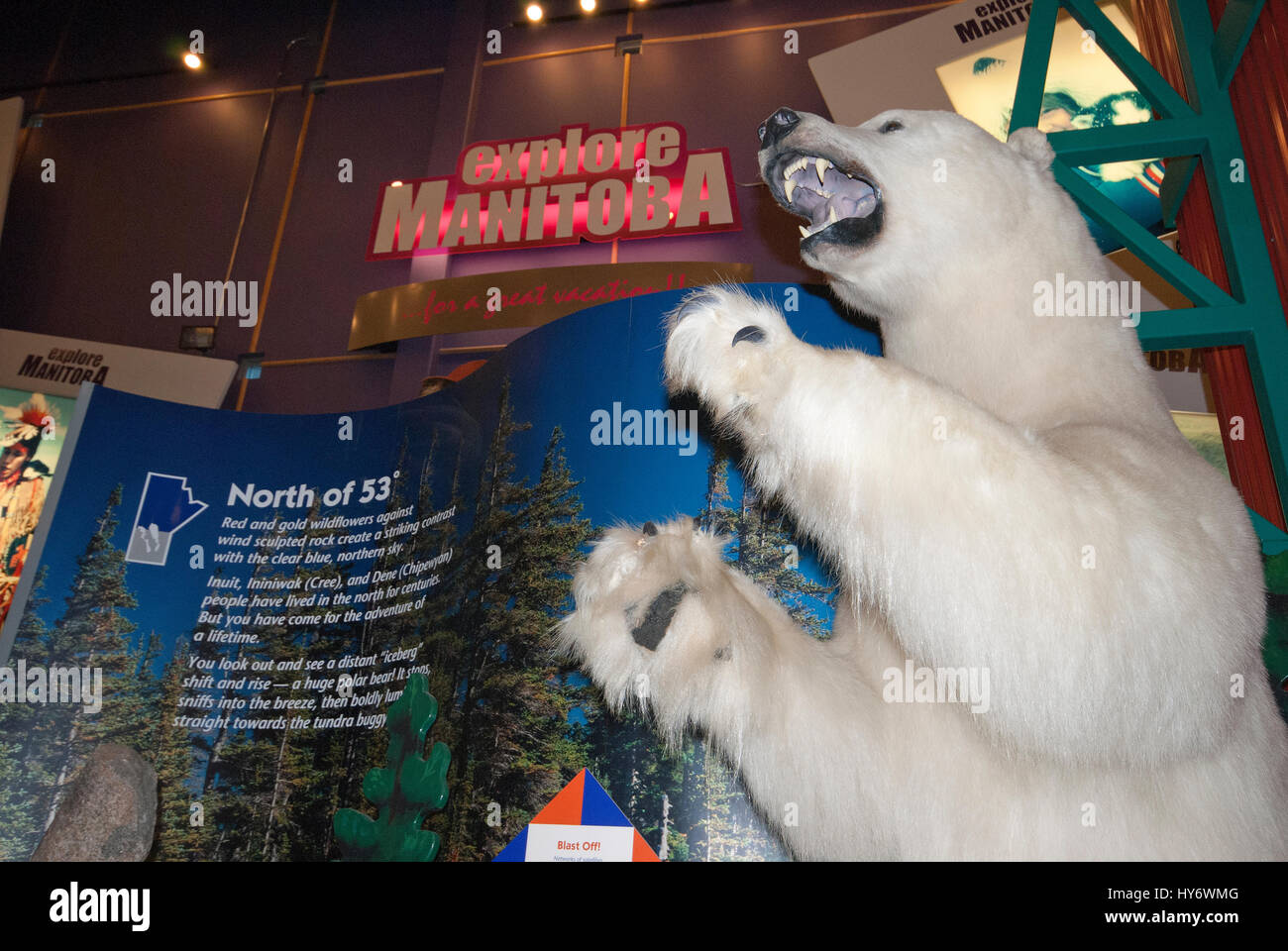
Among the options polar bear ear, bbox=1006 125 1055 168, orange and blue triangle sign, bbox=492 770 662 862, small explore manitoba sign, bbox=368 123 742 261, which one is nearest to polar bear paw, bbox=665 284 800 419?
polar bear ear, bbox=1006 125 1055 168

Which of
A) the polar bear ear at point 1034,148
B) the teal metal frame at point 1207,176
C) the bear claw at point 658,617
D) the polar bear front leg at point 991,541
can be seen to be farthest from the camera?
the teal metal frame at point 1207,176

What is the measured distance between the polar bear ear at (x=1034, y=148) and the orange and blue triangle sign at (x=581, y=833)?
1.79 m

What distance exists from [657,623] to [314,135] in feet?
27.5

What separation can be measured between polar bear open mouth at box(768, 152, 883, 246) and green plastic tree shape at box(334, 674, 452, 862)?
179 cm

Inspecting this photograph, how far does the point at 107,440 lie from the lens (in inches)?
151

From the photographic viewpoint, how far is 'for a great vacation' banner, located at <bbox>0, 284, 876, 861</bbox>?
6.82 ft

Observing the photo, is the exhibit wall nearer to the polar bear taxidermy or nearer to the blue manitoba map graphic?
the blue manitoba map graphic

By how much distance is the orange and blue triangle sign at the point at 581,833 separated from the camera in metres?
1.88

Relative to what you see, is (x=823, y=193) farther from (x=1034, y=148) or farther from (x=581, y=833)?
(x=581, y=833)

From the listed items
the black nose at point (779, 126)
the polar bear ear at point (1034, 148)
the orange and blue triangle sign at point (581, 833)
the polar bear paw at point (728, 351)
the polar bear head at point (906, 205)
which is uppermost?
the polar bear ear at point (1034, 148)

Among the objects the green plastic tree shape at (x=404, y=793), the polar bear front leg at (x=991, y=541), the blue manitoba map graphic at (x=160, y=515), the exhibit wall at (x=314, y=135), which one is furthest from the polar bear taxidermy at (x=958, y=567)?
the exhibit wall at (x=314, y=135)

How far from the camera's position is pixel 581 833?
6.34ft

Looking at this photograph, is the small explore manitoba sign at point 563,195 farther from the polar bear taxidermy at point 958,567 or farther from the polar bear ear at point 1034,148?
the polar bear taxidermy at point 958,567
